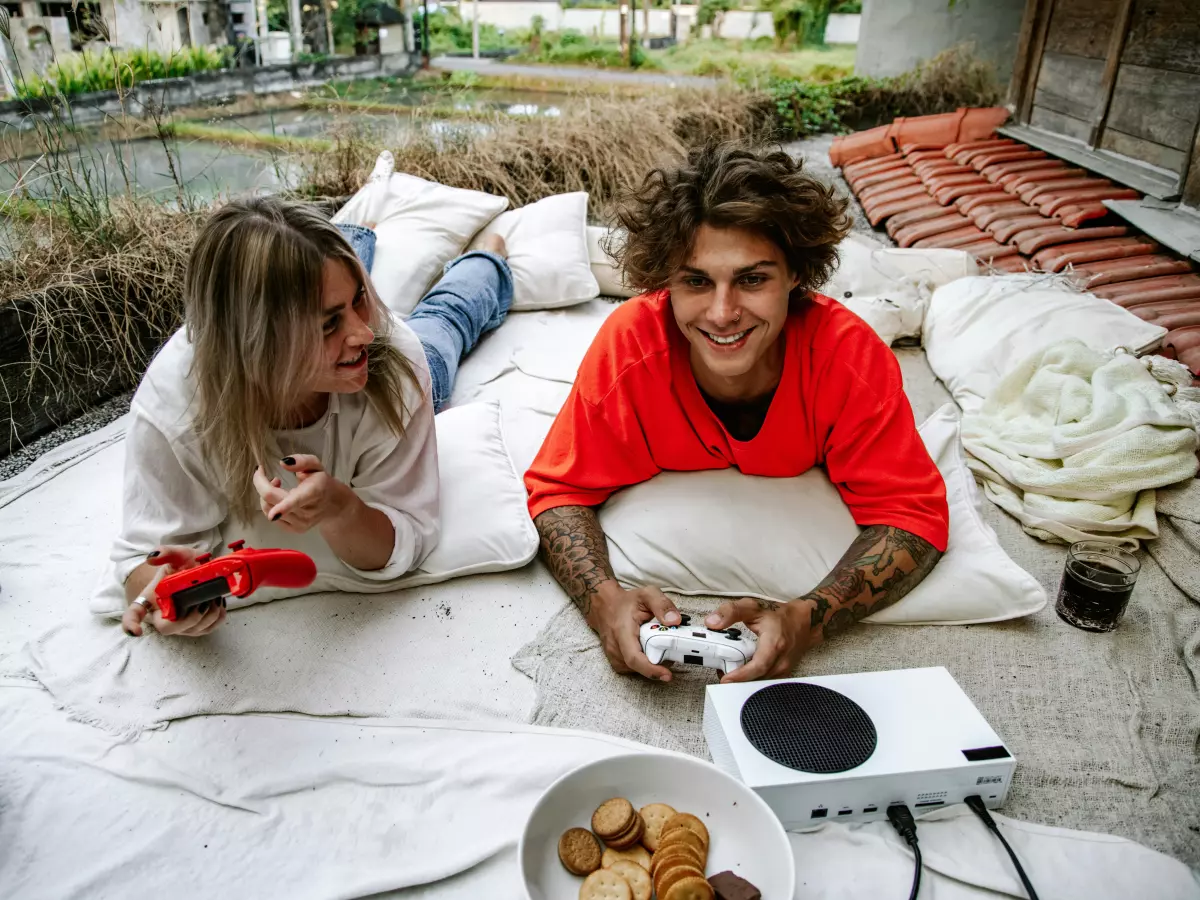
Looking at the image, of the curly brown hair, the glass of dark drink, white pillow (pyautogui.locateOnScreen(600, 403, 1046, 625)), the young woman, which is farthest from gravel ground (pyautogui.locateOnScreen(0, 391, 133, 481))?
the glass of dark drink

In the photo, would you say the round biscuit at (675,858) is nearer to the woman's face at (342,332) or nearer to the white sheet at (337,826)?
the white sheet at (337,826)

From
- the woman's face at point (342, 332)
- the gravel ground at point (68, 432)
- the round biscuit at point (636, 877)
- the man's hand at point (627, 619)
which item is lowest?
the gravel ground at point (68, 432)

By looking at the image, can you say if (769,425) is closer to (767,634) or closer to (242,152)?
(767,634)

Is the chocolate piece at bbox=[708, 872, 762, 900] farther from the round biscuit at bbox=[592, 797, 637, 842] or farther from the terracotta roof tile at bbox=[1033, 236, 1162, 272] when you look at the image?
the terracotta roof tile at bbox=[1033, 236, 1162, 272]

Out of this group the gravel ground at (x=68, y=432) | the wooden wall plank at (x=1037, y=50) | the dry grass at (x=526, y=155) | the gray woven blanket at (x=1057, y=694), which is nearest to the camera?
the gray woven blanket at (x=1057, y=694)

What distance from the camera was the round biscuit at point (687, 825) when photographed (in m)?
0.93

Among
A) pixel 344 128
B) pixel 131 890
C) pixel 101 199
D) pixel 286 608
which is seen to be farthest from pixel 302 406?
pixel 344 128

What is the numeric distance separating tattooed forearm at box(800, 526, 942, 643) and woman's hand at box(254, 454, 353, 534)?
82cm

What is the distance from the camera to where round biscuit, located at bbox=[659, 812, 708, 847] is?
93 cm

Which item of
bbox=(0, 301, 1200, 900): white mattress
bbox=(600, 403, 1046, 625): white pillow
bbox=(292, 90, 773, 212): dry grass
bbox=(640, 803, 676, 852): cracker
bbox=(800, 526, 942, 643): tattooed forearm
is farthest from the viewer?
bbox=(292, 90, 773, 212): dry grass

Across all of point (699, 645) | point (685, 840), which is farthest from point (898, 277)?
point (685, 840)

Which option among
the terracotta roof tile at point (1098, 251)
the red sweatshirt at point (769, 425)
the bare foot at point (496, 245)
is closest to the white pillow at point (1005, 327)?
the terracotta roof tile at point (1098, 251)

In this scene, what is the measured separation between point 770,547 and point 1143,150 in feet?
9.98

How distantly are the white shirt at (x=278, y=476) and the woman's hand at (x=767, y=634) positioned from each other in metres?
0.62
